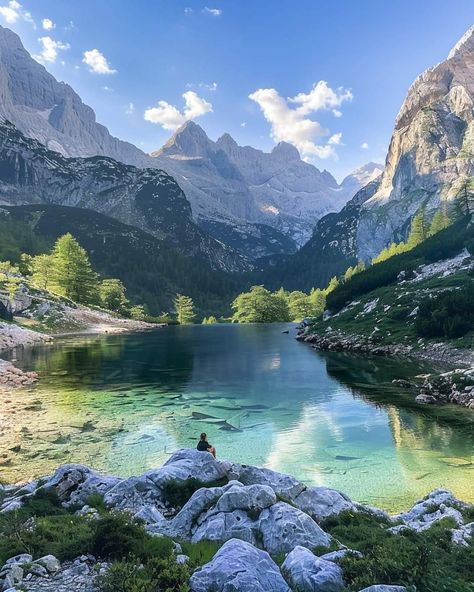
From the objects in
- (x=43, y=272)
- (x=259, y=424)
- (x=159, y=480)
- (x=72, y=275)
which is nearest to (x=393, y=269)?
(x=259, y=424)

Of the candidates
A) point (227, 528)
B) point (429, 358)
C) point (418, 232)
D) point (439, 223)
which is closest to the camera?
point (227, 528)

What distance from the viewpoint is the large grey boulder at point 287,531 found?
11.5 metres

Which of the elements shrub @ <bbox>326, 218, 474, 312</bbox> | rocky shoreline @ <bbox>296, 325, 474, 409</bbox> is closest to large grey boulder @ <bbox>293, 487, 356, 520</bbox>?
rocky shoreline @ <bbox>296, 325, 474, 409</bbox>

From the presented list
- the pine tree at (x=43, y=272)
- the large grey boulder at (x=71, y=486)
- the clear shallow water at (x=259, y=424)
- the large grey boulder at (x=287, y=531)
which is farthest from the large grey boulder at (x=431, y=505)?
the pine tree at (x=43, y=272)

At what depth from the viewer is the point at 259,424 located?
32.3 metres

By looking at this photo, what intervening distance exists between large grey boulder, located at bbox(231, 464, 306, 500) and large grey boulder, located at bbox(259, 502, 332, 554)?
245 centimetres

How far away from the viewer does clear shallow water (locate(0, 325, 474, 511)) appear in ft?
75.4

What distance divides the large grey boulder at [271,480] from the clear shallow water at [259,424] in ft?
18.9

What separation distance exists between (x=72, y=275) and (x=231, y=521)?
150990 mm

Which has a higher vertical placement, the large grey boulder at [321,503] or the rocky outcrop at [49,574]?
the rocky outcrop at [49,574]

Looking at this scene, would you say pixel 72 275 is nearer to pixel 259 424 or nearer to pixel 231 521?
pixel 259 424

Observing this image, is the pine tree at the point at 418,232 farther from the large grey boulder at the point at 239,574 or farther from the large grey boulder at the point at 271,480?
the large grey boulder at the point at 239,574

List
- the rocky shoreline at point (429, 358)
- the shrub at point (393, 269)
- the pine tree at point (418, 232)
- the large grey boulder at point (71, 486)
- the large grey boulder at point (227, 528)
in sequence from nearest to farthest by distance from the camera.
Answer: the large grey boulder at point (227, 528), the large grey boulder at point (71, 486), the rocky shoreline at point (429, 358), the shrub at point (393, 269), the pine tree at point (418, 232)

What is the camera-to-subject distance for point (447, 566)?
10.4 metres
